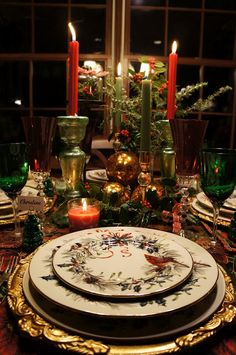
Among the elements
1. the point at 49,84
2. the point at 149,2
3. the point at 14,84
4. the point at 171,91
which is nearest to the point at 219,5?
the point at 149,2

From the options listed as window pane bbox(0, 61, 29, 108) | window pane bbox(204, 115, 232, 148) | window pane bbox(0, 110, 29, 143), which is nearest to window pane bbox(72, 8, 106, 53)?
window pane bbox(0, 61, 29, 108)

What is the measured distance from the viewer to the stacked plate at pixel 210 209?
0.87m

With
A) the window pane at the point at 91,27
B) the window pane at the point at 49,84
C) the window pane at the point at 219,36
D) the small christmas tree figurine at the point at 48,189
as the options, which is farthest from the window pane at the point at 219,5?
the small christmas tree figurine at the point at 48,189

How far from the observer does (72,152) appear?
3.09 ft

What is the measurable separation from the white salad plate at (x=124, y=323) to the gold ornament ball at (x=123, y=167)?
597 millimetres

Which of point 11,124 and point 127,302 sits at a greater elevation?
point 11,124

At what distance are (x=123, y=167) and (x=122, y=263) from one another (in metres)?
0.51

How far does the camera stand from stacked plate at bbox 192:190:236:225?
87 cm

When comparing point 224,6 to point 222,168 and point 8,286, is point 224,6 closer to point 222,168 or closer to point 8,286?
point 222,168

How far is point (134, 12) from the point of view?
117 inches

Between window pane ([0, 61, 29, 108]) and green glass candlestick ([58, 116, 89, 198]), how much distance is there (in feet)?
7.38

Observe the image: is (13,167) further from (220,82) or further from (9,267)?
(220,82)

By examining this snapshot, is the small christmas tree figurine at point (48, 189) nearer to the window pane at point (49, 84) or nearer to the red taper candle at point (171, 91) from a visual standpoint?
the red taper candle at point (171, 91)

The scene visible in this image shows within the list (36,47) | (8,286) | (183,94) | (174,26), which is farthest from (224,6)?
(8,286)
